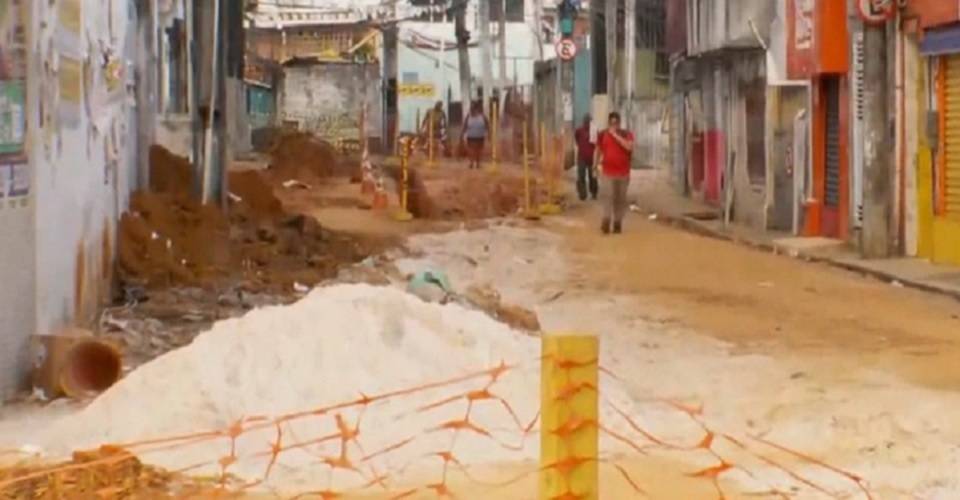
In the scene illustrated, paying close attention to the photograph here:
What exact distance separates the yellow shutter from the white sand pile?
36.8ft

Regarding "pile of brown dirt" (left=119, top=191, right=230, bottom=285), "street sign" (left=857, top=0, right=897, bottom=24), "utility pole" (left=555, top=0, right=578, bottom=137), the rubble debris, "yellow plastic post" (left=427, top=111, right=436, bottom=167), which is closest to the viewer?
the rubble debris

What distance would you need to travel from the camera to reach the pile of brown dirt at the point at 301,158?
143 ft

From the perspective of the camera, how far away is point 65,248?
42.2 feet

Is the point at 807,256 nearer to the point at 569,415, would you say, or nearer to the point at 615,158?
the point at 615,158

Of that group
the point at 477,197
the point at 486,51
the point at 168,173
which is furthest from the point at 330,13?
the point at 168,173

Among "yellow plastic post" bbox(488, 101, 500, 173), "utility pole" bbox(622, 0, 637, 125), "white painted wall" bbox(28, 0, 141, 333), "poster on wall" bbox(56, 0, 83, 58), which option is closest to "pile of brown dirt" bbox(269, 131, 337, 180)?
"yellow plastic post" bbox(488, 101, 500, 173)

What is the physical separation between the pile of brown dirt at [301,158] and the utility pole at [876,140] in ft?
74.7

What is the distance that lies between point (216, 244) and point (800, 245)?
769 centimetres

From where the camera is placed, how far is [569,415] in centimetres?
500

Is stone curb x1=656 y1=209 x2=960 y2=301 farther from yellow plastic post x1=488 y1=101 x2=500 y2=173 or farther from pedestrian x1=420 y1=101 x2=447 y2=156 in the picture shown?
pedestrian x1=420 y1=101 x2=447 y2=156

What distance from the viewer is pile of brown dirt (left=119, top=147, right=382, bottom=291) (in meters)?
17.3

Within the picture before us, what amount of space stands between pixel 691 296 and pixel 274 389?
359 inches

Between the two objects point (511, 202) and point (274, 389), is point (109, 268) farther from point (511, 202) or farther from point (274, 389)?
point (511, 202)

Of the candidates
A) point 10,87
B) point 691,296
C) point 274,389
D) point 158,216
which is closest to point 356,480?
point 274,389
